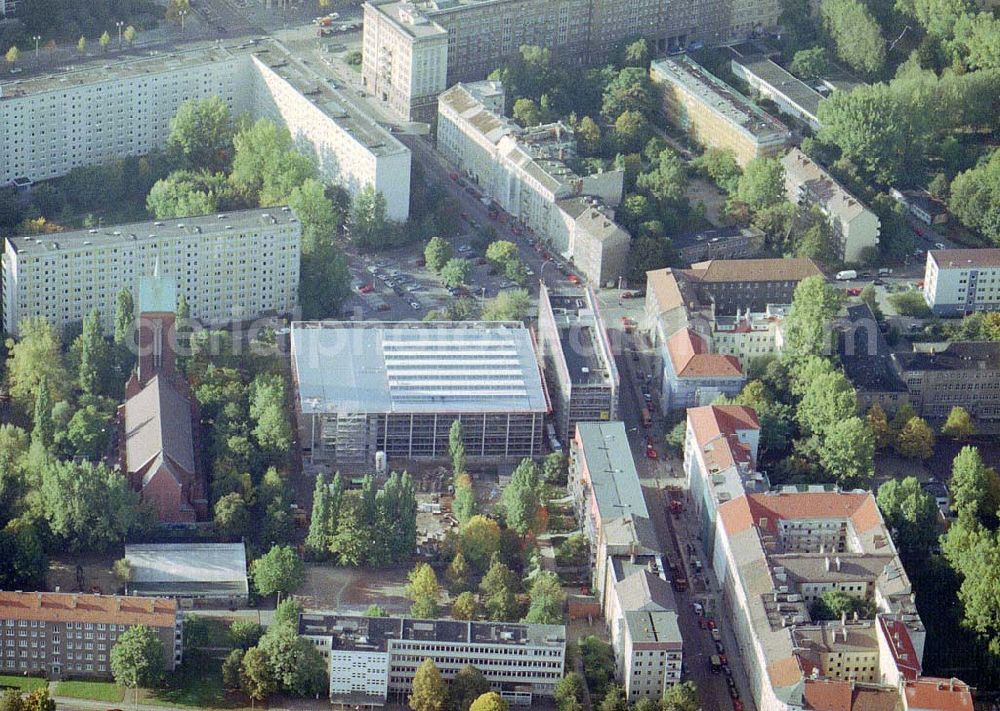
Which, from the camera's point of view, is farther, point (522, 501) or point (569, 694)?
point (522, 501)

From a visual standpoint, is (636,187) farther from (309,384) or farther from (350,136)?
(309,384)

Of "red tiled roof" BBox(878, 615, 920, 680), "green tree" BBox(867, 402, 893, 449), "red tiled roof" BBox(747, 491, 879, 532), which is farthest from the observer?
"green tree" BBox(867, 402, 893, 449)

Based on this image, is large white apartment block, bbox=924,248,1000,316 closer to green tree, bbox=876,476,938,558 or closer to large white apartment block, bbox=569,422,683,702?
green tree, bbox=876,476,938,558

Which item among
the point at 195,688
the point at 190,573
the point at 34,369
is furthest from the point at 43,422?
the point at 195,688

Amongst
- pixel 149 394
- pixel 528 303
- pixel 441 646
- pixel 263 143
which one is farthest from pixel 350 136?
pixel 441 646

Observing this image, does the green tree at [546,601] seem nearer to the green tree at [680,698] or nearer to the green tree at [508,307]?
the green tree at [680,698]

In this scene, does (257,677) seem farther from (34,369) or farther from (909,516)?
(909,516)

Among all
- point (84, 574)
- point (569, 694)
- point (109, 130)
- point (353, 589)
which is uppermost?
point (109, 130)

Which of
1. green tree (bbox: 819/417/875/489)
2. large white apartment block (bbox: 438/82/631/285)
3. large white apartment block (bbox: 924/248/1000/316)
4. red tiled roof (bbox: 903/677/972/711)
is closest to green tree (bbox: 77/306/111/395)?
large white apartment block (bbox: 438/82/631/285)
